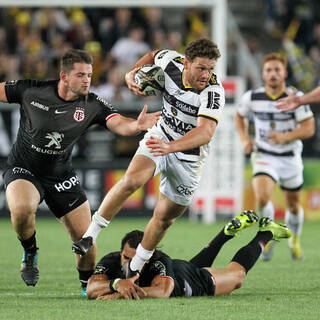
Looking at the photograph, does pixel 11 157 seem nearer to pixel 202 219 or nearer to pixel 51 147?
pixel 51 147

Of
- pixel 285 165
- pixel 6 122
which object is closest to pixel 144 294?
pixel 285 165

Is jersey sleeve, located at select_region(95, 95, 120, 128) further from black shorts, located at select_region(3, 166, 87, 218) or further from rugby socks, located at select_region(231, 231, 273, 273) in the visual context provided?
rugby socks, located at select_region(231, 231, 273, 273)

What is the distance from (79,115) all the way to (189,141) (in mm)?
1301

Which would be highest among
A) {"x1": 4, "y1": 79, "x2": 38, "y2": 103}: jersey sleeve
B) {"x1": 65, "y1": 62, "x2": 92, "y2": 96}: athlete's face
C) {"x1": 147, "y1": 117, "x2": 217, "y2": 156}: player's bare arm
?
{"x1": 65, "y1": 62, "x2": 92, "y2": 96}: athlete's face

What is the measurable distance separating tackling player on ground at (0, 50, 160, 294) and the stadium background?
759 centimetres

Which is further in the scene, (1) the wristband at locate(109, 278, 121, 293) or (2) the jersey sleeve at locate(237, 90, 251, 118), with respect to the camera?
(2) the jersey sleeve at locate(237, 90, 251, 118)

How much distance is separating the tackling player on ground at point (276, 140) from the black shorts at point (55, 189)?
335 centimetres

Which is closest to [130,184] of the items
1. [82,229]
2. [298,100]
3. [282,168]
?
[82,229]

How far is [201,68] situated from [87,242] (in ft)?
5.81

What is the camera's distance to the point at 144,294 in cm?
739

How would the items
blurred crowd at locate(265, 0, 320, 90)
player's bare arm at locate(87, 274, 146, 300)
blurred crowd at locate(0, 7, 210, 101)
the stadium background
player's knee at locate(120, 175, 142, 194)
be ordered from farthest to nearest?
1. blurred crowd at locate(265, 0, 320, 90)
2. blurred crowd at locate(0, 7, 210, 101)
3. the stadium background
4. player's knee at locate(120, 175, 142, 194)
5. player's bare arm at locate(87, 274, 146, 300)

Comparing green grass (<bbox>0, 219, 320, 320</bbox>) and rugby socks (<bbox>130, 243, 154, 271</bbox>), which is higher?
rugby socks (<bbox>130, 243, 154, 271</bbox>)

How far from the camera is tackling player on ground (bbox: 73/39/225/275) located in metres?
7.54

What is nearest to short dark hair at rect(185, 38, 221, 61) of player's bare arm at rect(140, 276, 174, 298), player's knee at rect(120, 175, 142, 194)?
player's knee at rect(120, 175, 142, 194)
